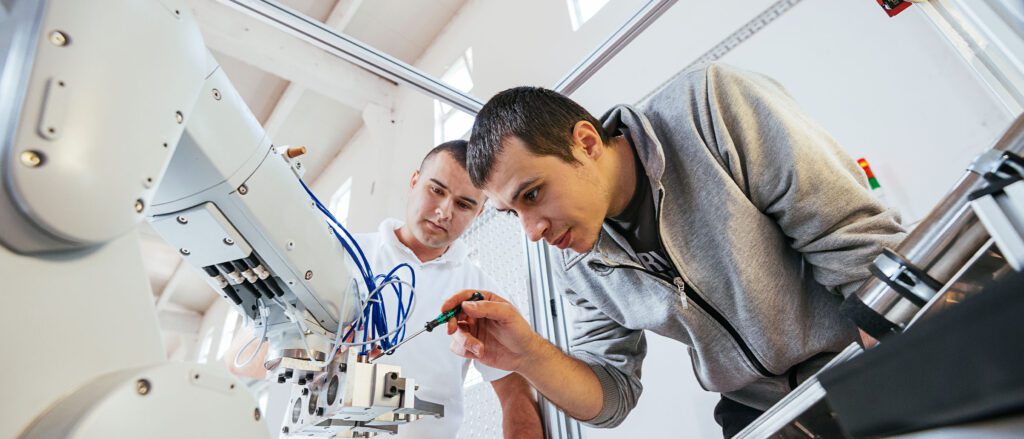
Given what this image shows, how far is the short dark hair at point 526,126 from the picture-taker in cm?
97

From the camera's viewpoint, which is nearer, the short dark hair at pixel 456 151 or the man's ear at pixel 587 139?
the man's ear at pixel 587 139

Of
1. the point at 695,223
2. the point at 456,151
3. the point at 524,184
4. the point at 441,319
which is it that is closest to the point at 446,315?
the point at 441,319

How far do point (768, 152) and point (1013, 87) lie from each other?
1.07 ft

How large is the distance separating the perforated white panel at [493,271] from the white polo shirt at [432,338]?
9 cm

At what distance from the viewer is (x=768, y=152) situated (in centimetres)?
85

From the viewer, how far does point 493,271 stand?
1.78 m

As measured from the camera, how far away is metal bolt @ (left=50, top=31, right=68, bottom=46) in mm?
419

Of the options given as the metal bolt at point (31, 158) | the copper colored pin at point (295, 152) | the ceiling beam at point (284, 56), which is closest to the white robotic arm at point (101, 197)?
the metal bolt at point (31, 158)

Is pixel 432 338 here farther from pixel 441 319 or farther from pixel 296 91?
pixel 296 91

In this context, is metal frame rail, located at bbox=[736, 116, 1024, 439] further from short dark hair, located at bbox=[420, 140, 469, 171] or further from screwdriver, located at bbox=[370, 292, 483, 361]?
short dark hair, located at bbox=[420, 140, 469, 171]

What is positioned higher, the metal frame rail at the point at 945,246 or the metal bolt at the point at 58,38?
the metal bolt at the point at 58,38

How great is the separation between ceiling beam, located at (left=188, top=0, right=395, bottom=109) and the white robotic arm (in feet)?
10.1

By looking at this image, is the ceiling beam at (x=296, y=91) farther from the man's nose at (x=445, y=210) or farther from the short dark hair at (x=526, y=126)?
the short dark hair at (x=526, y=126)

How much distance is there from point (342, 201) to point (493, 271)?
3.33m
